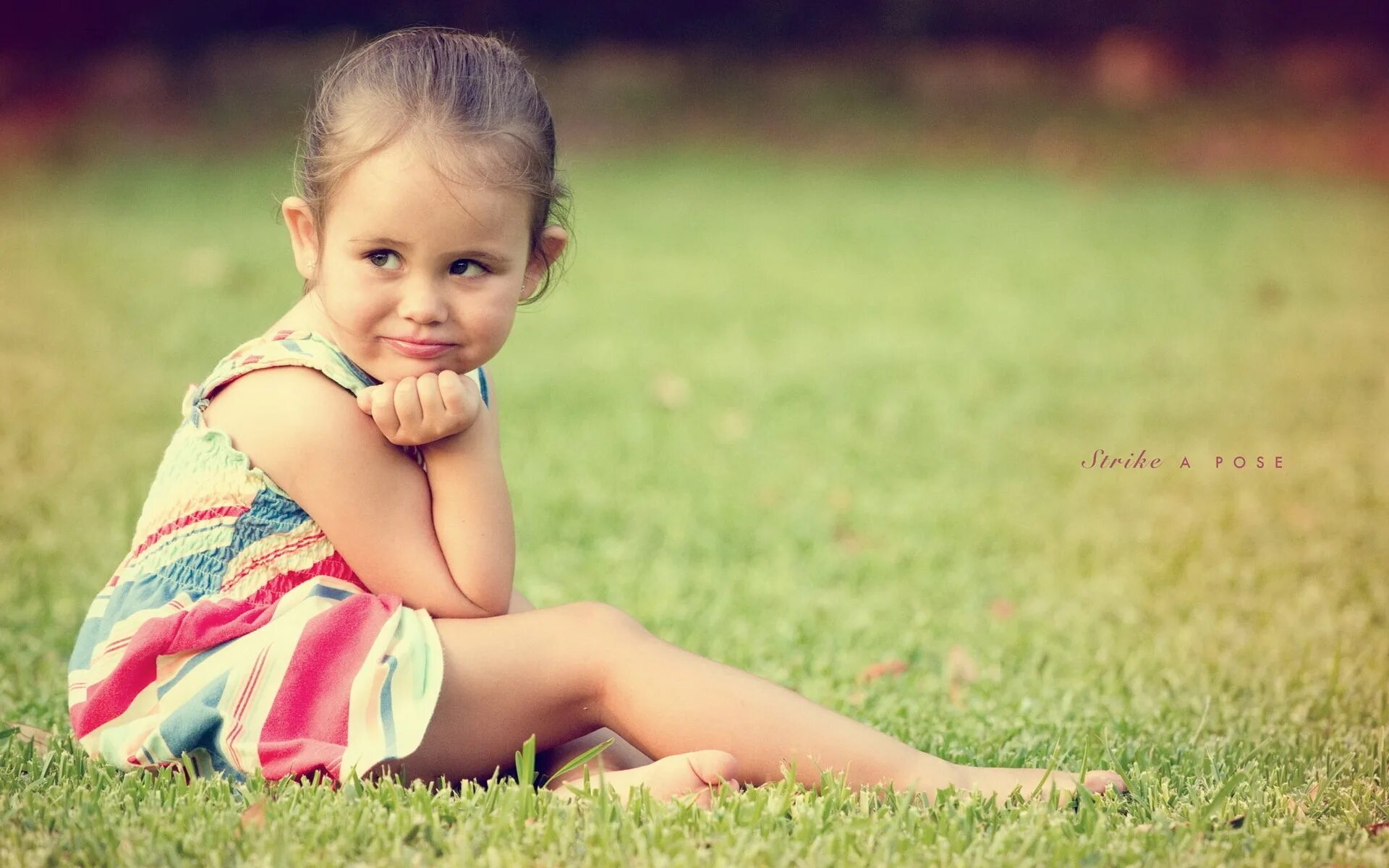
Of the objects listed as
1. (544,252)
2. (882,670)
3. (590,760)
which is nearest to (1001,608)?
(882,670)

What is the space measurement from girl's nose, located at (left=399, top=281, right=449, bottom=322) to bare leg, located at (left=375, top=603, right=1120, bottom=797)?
0.45 m

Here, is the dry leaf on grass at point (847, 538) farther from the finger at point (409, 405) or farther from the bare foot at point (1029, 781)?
the finger at point (409, 405)

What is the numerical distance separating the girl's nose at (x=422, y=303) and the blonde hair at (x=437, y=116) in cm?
18

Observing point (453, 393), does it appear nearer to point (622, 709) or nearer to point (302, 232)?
point (302, 232)

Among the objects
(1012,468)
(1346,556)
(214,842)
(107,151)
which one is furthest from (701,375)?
(107,151)

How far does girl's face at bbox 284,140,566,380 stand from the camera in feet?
6.88

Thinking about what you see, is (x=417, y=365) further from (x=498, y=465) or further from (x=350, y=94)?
(x=350, y=94)

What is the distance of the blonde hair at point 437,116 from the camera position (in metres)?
2.11

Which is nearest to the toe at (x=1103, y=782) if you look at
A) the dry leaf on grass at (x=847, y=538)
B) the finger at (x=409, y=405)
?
the finger at (x=409, y=405)

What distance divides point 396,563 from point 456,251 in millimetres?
472

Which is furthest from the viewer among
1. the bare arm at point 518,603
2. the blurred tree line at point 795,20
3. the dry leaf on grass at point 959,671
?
the blurred tree line at point 795,20

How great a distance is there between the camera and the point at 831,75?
51.8 feet

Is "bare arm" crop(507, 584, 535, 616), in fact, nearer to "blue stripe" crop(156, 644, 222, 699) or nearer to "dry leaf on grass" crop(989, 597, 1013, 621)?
"blue stripe" crop(156, 644, 222, 699)

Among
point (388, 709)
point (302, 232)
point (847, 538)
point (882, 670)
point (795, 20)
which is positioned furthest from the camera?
point (795, 20)
